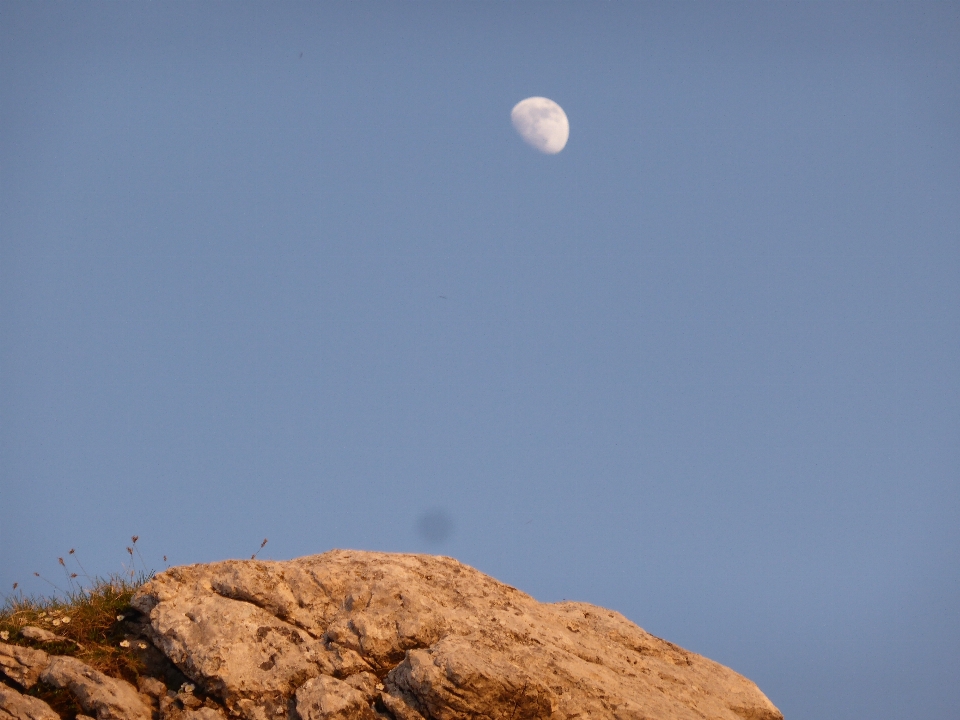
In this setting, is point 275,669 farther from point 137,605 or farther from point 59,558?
point 59,558

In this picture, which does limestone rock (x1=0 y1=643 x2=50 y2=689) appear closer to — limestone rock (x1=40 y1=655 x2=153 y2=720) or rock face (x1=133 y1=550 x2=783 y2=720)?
limestone rock (x1=40 y1=655 x2=153 y2=720)

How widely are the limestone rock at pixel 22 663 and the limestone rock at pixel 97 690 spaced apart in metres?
0.11

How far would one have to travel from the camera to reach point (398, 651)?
361 inches

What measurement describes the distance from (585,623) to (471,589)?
1.92m

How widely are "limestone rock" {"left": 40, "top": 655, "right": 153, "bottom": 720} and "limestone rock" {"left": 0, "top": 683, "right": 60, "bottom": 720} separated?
0.30 metres

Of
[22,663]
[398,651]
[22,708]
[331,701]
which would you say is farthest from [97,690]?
[398,651]

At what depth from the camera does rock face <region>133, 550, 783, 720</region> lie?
27.9ft

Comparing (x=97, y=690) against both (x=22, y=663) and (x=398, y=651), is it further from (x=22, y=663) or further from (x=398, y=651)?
(x=398, y=651)

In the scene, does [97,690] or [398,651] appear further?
[398,651]

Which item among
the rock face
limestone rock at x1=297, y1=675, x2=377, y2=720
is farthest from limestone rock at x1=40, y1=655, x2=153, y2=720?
limestone rock at x1=297, y1=675, x2=377, y2=720

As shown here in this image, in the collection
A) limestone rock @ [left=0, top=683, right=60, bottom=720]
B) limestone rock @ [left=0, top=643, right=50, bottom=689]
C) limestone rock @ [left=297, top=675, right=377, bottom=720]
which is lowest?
limestone rock @ [left=0, top=683, right=60, bottom=720]

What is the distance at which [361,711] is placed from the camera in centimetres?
841

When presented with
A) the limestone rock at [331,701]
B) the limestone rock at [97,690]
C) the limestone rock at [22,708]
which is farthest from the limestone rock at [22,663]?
the limestone rock at [331,701]

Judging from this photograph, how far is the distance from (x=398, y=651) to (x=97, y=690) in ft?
10.9
